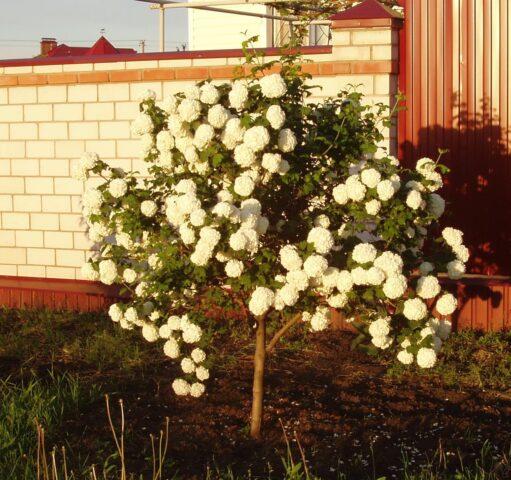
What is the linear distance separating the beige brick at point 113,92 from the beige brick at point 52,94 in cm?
37

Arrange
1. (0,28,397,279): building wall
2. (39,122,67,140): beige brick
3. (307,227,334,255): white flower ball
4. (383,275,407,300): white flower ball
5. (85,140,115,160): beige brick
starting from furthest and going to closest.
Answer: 1. (39,122,67,140): beige brick
2. (85,140,115,160): beige brick
3. (0,28,397,279): building wall
4. (307,227,334,255): white flower ball
5. (383,275,407,300): white flower ball

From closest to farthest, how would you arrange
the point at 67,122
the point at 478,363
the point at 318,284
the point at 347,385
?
1. the point at 318,284
2. the point at 347,385
3. the point at 478,363
4. the point at 67,122

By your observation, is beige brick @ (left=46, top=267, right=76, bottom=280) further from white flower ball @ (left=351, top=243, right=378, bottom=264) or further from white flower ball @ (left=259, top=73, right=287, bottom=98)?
white flower ball @ (left=351, top=243, right=378, bottom=264)

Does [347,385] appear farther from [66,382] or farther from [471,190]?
[471,190]

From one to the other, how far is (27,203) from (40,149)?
50 cm

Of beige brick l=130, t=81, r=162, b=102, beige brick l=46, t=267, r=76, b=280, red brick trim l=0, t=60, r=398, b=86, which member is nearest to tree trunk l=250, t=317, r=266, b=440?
red brick trim l=0, t=60, r=398, b=86

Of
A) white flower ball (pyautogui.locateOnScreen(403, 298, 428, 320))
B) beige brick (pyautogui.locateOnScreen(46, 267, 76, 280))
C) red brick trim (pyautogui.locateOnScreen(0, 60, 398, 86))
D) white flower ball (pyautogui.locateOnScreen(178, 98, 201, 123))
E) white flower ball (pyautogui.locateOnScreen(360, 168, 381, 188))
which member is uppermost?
red brick trim (pyautogui.locateOnScreen(0, 60, 398, 86))

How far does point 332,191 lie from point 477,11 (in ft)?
12.3

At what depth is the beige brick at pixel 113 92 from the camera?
8555 mm

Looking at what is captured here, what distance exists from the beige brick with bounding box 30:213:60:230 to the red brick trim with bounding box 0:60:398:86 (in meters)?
1.16

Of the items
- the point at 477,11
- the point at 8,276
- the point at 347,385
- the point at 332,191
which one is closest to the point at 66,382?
the point at 347,385

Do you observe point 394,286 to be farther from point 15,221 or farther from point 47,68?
point 15,221

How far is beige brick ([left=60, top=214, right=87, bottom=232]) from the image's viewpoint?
8836 millimetres

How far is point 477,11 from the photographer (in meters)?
8.22
